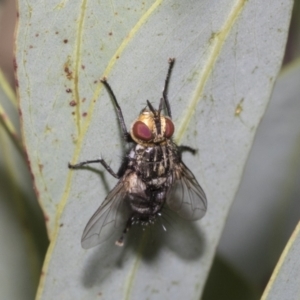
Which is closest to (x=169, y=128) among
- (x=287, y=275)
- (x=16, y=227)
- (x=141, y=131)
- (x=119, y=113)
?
(x=141, y=131)

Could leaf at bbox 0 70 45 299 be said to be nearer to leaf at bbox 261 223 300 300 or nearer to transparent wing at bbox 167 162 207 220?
transparent wing at bbox 167 162 207 220

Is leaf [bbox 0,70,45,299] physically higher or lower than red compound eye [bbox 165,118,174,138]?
lower

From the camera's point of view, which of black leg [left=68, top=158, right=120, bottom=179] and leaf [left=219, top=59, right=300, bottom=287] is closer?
black leg [left=68, top=158, right=120, bottom=179]

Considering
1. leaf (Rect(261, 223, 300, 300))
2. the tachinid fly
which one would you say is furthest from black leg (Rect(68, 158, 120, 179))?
leaf (Rect(261, 223, 300, 300))

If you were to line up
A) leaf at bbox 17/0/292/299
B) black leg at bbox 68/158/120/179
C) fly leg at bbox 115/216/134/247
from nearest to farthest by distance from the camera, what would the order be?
leaf at bbox 17/0/292/299
black leg at bbox 68/158/120/179
fly leg at bbox 115/216/134/247

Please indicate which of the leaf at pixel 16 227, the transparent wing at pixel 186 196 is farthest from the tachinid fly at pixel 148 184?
the leaf at pixel 16 227

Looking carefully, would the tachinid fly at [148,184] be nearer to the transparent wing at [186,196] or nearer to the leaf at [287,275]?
the transparent wing at [186,196]

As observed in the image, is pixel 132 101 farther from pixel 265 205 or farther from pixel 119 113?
pixel 265 205
